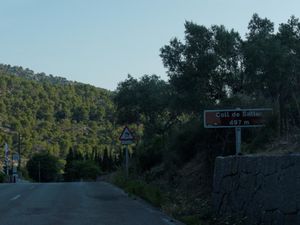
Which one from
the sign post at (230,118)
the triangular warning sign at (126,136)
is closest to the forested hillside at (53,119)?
the triangular warning sign at (126,136)

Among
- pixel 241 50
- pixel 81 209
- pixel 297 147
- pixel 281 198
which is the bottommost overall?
pixel 81 209

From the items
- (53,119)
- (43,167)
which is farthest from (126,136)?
(53,119)

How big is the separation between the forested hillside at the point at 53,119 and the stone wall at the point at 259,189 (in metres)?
119

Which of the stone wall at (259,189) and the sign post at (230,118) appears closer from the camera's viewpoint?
the stone wall at (259,189)

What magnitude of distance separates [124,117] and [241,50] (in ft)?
77.3

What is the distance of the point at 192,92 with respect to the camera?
792 inches

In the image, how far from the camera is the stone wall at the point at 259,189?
8648mm

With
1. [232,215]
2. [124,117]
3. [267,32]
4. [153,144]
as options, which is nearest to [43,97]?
[124,117]

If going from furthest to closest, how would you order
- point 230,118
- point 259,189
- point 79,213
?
point 79,213 < point 230,118 < point 259,189

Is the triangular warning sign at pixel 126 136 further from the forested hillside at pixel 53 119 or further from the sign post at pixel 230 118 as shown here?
the forested hillside at pixel 53 119

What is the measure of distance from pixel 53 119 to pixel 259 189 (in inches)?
5378

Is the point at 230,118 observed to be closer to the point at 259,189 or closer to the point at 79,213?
the point at 259,189

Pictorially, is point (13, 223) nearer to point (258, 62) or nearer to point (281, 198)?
point (281, 198)

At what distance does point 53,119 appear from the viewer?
472ft
